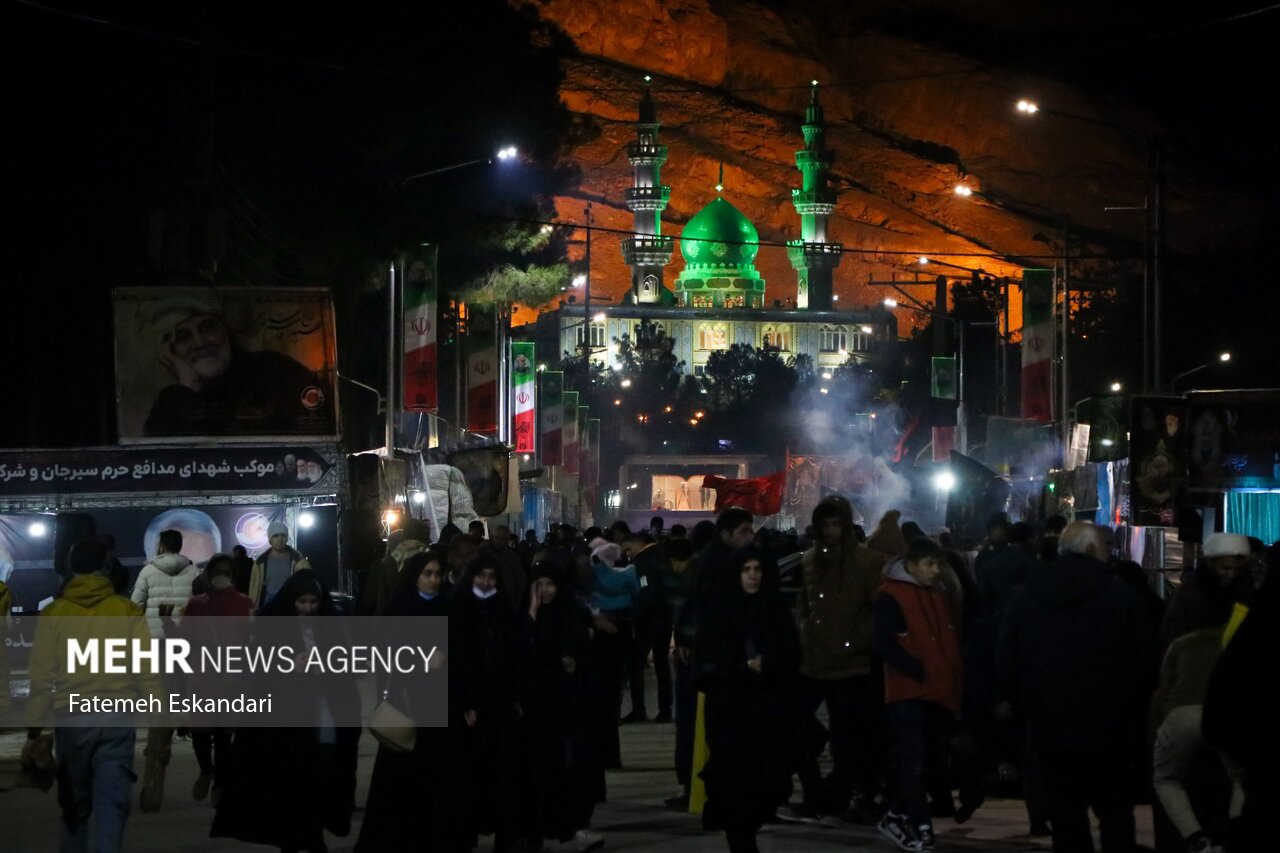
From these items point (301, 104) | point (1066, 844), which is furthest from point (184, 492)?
point (1066, 844)

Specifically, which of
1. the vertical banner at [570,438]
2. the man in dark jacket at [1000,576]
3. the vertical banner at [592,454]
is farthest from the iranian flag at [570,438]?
the man in dark jacket at [1000,576]

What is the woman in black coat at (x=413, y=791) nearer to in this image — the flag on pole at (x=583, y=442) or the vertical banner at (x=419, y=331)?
the vertical banner at (x=419, y=331)

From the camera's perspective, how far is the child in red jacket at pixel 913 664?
905 cm

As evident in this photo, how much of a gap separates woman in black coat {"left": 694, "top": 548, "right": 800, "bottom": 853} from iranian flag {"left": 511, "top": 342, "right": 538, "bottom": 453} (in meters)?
33.5

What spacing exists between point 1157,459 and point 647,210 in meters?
104

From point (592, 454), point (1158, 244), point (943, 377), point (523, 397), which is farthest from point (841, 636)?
point (592, 454)

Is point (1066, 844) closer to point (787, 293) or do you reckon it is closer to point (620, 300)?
point (620, 300)

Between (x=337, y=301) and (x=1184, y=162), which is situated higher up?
(x=1184, y=162)

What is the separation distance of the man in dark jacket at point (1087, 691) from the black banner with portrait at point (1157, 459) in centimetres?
1247

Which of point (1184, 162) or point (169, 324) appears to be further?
point (1184, 162)

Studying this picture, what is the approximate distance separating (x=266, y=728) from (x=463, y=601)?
1037mm

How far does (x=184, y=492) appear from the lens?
20.2m

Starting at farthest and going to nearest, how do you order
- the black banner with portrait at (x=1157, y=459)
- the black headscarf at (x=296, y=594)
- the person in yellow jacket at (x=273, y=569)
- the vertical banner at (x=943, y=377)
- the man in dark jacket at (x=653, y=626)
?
the vertical banner at (x=943, y=377), the black banner with portrait at (x=1157, y=459), the man in dark jacket at (x=653, y=626), the person in yellow jacket at (x=273, y=569), the black headscarf at (x=296, y=594)

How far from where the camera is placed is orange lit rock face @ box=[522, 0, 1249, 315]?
430 ft
